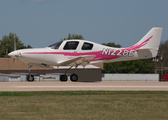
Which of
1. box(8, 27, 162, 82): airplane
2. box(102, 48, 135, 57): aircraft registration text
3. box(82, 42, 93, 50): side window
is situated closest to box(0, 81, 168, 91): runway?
box(8, 27, 162, 82): airplane

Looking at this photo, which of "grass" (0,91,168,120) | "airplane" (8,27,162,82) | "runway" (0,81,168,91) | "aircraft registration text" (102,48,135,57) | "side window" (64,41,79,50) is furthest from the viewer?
"aircraft registration text" (102,48,135,57)

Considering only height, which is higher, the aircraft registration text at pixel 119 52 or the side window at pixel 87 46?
the side window at pixel 87 46

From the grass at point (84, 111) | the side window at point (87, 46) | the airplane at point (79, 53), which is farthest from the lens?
the side window at point (87, 46)

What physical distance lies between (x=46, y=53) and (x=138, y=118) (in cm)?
1449

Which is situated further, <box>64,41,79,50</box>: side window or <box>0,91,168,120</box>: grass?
<box>64,41,79,50</box>: side window

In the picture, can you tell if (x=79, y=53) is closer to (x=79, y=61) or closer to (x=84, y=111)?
(x=79, y=61)

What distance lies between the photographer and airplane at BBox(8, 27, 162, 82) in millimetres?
20484

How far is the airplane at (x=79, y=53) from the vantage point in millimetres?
20484

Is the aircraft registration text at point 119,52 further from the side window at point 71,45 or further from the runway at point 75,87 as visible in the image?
the runway at point 75,87

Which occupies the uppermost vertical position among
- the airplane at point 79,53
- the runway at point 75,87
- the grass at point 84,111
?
the airplane at point 79,53

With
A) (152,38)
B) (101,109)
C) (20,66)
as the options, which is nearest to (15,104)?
(101,109)

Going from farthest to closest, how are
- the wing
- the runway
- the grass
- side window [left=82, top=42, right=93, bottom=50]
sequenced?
side window [left=82, top=42, right=93, bottom=50] < the wing < the runway < the grass

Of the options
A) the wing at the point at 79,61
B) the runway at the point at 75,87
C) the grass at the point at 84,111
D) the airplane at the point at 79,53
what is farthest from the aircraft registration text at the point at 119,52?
the grass at the point at 84,111

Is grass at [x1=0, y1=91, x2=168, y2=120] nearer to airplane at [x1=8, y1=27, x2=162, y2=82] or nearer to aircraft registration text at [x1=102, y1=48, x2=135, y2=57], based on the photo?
airplane at [x1=8, y1=27, x2=162, y2=82]
